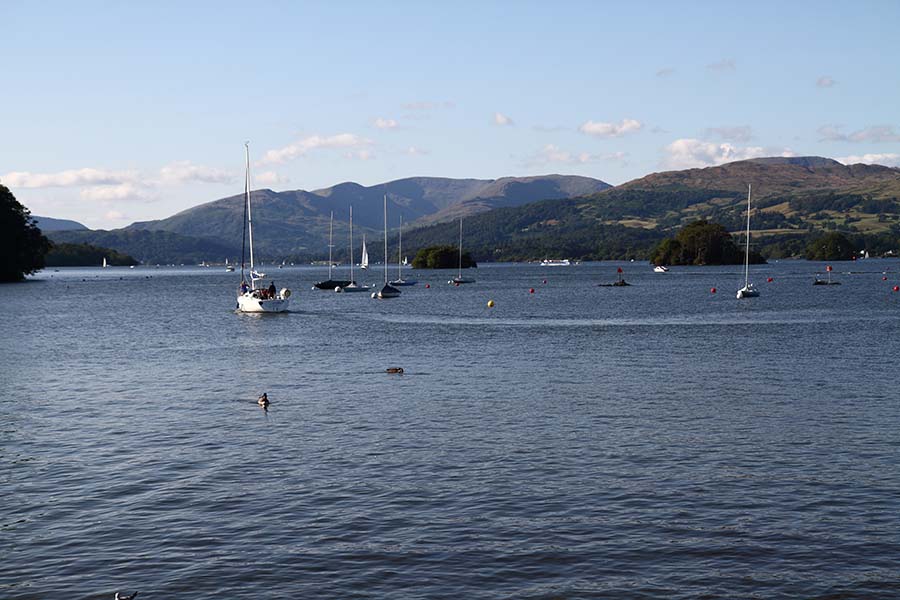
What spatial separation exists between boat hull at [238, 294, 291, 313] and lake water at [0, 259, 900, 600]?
45.2 m

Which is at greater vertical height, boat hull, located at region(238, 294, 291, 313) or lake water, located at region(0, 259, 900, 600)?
boat hull, located at region(238, 294, 291, 313)

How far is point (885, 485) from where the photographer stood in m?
27.2

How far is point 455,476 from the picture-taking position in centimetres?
2892

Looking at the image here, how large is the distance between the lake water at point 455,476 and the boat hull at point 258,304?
45.2 m

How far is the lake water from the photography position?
20609mm

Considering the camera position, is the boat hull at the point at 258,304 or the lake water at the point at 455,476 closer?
the lake water at the point at 455,476

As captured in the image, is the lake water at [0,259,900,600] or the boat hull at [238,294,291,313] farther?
the boat hull at [238,294,291,313]

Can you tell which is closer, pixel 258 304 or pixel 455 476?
pixel 455 476

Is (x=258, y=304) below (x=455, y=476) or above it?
above

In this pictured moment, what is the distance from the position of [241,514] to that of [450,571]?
7.43 metres

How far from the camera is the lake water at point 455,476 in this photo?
20609mm

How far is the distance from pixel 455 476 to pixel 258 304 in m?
86.6

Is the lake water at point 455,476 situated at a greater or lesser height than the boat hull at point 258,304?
lesser

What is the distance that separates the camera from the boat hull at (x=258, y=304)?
112000 millimetres
